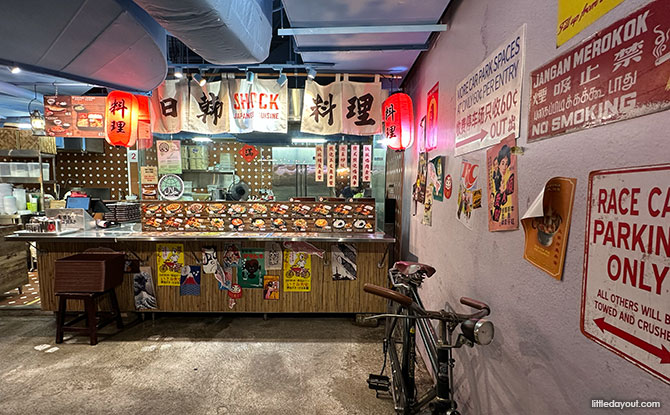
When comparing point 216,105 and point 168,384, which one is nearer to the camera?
point 168,384

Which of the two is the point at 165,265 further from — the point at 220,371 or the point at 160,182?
the point at 220,371

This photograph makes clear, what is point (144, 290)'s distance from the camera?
390 centimetres

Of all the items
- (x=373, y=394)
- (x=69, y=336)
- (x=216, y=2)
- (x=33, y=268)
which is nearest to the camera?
(x=216, y=2)

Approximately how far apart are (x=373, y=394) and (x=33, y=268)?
7860mm

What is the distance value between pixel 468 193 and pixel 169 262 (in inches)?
151

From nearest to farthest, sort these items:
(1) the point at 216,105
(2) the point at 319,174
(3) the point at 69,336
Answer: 1. (3) the point at 69,336
2. (1) the point at 216,105
3. (2) the point at 319,174

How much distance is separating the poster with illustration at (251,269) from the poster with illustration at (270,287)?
0.23ft

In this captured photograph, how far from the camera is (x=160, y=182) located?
175 inches

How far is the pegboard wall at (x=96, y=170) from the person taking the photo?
25.2 feet

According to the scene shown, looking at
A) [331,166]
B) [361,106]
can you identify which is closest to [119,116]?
[331,166]

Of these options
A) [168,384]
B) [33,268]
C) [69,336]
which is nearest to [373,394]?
[168,384]

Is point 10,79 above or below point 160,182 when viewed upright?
above

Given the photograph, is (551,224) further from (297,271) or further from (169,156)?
(169,156)

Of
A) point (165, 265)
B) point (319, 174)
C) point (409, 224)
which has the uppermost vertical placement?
point (319, 174)
